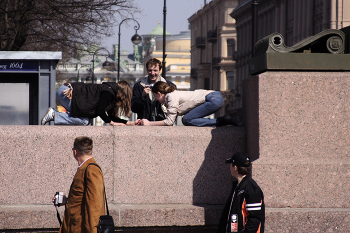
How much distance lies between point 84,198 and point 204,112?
6.38 feet

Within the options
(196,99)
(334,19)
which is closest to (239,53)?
(334,19)

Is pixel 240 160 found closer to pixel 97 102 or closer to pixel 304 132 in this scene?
pixel 304 132

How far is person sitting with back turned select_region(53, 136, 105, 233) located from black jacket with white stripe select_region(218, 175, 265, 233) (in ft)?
3.64

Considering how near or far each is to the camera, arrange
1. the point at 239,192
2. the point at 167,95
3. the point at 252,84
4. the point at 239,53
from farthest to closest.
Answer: the point at 239,53 → the point at 167,95 → the point at 252,84 → the point at 239,192

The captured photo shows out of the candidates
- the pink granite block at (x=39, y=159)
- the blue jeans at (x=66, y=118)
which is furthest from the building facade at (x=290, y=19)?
the pink granite block at (x=39, y=159)

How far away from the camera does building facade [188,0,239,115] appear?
206 ft

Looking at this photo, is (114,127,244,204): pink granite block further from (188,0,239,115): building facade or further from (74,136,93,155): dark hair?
(188,0,239,115): building facade

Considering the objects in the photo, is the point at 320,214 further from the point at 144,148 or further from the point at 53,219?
the point at 53,219

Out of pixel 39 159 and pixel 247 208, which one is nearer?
pixel 247 208

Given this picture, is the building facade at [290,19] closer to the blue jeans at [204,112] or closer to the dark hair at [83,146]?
the blue jeans at [204,112]

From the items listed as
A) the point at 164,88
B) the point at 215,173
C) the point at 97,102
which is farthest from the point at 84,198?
the point at 164,88

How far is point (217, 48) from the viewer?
6550cm

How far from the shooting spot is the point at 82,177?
14.5 ft

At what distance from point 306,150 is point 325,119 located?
36cm
